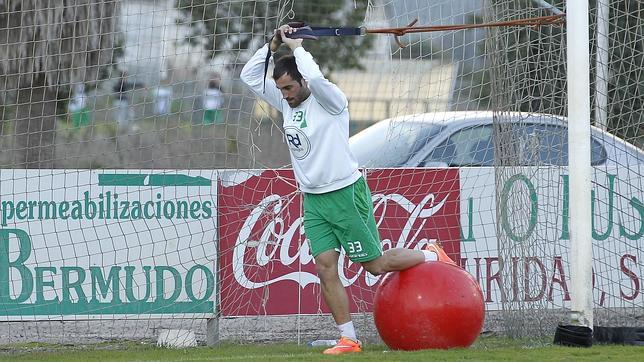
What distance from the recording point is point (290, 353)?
302 inches

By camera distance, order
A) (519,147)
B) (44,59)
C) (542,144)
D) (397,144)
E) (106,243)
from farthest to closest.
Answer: (397,144) < (44,59) < (106,243) < (542,144) < (519,147)

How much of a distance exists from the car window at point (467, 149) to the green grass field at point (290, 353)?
6.28 ft

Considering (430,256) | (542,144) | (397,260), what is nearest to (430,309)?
(397,260)

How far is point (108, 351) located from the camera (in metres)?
8.55

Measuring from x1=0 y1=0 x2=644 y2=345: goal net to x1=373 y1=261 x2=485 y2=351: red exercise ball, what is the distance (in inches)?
46.9

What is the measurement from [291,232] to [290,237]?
40mm

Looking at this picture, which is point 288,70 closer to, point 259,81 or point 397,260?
point 259,81

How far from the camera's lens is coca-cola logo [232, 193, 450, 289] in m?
9.21

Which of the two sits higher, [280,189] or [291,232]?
[280,189]

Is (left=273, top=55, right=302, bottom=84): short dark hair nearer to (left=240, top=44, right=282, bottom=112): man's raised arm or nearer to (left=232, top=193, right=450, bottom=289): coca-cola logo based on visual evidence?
(left=240, top=44, right=282, bottom=112): man's raised arm

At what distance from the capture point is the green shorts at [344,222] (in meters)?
7.27

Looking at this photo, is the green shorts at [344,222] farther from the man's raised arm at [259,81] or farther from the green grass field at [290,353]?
the man's raised arm at [259,81]

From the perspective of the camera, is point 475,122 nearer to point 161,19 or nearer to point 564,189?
point 564,189

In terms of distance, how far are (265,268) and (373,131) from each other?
239 cm
